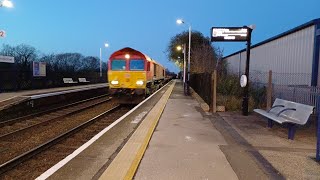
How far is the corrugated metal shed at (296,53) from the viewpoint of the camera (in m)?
16.7

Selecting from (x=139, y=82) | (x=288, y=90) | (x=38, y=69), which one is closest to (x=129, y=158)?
(x=288, y=90)

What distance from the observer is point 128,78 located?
76.0 ft

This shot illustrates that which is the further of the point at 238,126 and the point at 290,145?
the point at 238,126

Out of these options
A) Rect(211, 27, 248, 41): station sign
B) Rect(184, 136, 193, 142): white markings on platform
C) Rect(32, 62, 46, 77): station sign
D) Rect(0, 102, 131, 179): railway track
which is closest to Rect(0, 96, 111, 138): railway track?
Rect(0, 102, 131, 179): railway track

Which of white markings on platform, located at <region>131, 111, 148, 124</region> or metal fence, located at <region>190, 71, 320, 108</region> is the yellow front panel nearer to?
metal fence, located at <region>190, 71, 320, 108</region>

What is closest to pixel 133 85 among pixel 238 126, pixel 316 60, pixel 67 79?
pixel 316 60

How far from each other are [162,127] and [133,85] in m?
11.9

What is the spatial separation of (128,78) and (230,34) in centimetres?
926

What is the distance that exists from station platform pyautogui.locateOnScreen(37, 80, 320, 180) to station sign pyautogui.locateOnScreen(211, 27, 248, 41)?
4.47 meters

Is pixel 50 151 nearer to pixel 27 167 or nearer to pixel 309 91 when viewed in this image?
pixel 27 167

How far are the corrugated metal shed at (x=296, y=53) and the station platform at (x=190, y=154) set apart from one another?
6632mm

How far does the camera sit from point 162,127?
11281 millimetres

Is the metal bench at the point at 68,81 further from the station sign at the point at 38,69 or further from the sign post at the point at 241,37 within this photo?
the sign post at the point at 241,37

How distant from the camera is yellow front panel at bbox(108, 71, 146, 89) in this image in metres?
23.0
